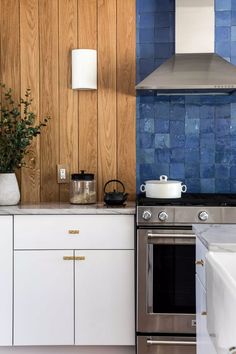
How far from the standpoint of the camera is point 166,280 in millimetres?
3082

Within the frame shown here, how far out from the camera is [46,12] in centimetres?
370

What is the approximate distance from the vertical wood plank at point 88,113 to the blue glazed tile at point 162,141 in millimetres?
443

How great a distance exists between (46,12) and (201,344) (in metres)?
2.66

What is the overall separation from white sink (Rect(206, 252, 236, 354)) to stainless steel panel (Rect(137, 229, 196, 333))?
153 cm

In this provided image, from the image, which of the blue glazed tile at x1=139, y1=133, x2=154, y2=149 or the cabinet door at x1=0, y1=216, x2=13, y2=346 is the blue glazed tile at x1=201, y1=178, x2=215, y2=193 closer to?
the blue glazed tile at x1=139, y1=133, x2=154, y2=149

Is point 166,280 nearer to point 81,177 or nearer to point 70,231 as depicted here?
point 70,231

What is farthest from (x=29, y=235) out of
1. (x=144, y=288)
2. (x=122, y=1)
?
(x=122, y=1)

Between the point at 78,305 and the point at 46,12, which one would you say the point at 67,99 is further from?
the point at 78,305

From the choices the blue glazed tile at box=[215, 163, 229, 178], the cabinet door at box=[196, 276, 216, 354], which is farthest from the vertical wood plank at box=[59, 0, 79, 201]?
the cabinet door at box=[196, 276, 216, 354]

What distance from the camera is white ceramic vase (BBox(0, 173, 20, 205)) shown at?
3.38 meters

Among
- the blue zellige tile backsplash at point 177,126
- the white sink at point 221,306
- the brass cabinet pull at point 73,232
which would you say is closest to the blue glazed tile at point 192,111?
the blue zellige tile backsplash at point 177,126

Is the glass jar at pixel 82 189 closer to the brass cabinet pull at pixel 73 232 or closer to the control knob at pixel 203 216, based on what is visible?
the brass cabinet pull at pixel 73 232

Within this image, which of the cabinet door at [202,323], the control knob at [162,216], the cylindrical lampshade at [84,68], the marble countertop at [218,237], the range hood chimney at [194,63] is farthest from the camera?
the cylindrical lampshade at [84,68]

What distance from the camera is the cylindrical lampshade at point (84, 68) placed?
356 cm
